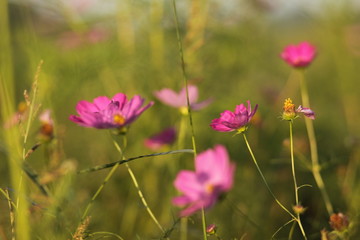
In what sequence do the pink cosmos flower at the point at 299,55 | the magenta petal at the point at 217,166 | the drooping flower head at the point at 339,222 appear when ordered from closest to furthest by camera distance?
1. the magenta petal at the point at 217,166
2. the drooping flower head at the point at 339,222
3. the pink cosmos flower at the point at 299,55

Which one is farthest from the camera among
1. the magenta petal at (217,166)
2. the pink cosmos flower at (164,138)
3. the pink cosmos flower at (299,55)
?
the pink cosmos flower at (164,138)

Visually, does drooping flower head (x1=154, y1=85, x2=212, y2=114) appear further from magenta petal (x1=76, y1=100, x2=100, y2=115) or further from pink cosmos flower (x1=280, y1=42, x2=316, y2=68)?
magenta petal (x1=76, y1=100, x2=100, y2=115)

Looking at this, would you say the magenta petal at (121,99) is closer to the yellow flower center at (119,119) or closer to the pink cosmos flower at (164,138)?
the yellow flower center at (119,119)

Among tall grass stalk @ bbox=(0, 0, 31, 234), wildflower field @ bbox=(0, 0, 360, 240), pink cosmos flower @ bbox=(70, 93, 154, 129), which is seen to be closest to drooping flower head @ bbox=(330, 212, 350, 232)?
wildflower field @ bbox=(0, 0, 360, 240)

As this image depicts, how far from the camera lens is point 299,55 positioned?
0.88 m

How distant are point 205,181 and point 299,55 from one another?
463 millimetres

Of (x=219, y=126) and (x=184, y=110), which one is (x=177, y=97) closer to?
(x=184, y=110)

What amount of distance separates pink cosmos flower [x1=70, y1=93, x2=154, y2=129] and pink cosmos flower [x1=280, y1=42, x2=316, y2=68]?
405mm

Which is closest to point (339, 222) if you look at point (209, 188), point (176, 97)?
point (209, 188)

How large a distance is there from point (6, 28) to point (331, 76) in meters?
2.30

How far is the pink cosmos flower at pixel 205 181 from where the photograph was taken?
1.57ft

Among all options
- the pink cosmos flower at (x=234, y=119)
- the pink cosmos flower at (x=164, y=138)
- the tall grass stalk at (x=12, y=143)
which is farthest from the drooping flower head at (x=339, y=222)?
the pink cosmos flower at (x=164, y=138)

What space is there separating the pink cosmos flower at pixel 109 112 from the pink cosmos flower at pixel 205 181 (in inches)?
4.2

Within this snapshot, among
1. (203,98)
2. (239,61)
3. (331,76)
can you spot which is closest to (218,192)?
(203,98)
